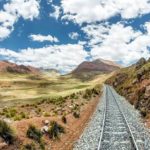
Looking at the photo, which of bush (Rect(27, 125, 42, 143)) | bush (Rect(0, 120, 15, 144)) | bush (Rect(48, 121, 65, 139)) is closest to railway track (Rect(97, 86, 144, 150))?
bush (Rect(48, 121, 65, 139))

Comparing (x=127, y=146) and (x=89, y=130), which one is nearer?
(x=127, y=146)

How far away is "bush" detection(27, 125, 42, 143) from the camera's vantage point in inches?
837

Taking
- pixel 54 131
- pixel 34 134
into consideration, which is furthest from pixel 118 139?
pixel 34 134

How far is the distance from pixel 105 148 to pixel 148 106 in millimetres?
23276

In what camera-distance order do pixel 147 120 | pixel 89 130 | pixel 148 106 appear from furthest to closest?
1. pixel 148 106
2. pixel 147 120
3. pixel 89 130

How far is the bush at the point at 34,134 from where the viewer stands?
69.8ft

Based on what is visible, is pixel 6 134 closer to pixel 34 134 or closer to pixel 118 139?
pixel 34 134

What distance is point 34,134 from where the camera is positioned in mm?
21578

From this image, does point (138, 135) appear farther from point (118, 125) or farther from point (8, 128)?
point (8, 128)

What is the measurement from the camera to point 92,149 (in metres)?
18.8

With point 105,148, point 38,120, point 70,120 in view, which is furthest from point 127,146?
point 70,120

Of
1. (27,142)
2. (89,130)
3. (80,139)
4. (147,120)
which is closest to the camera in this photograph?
(27,142)

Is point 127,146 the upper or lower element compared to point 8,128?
lower

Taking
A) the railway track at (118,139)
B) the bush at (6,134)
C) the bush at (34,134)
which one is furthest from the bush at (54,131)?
the bush at (6,134)
